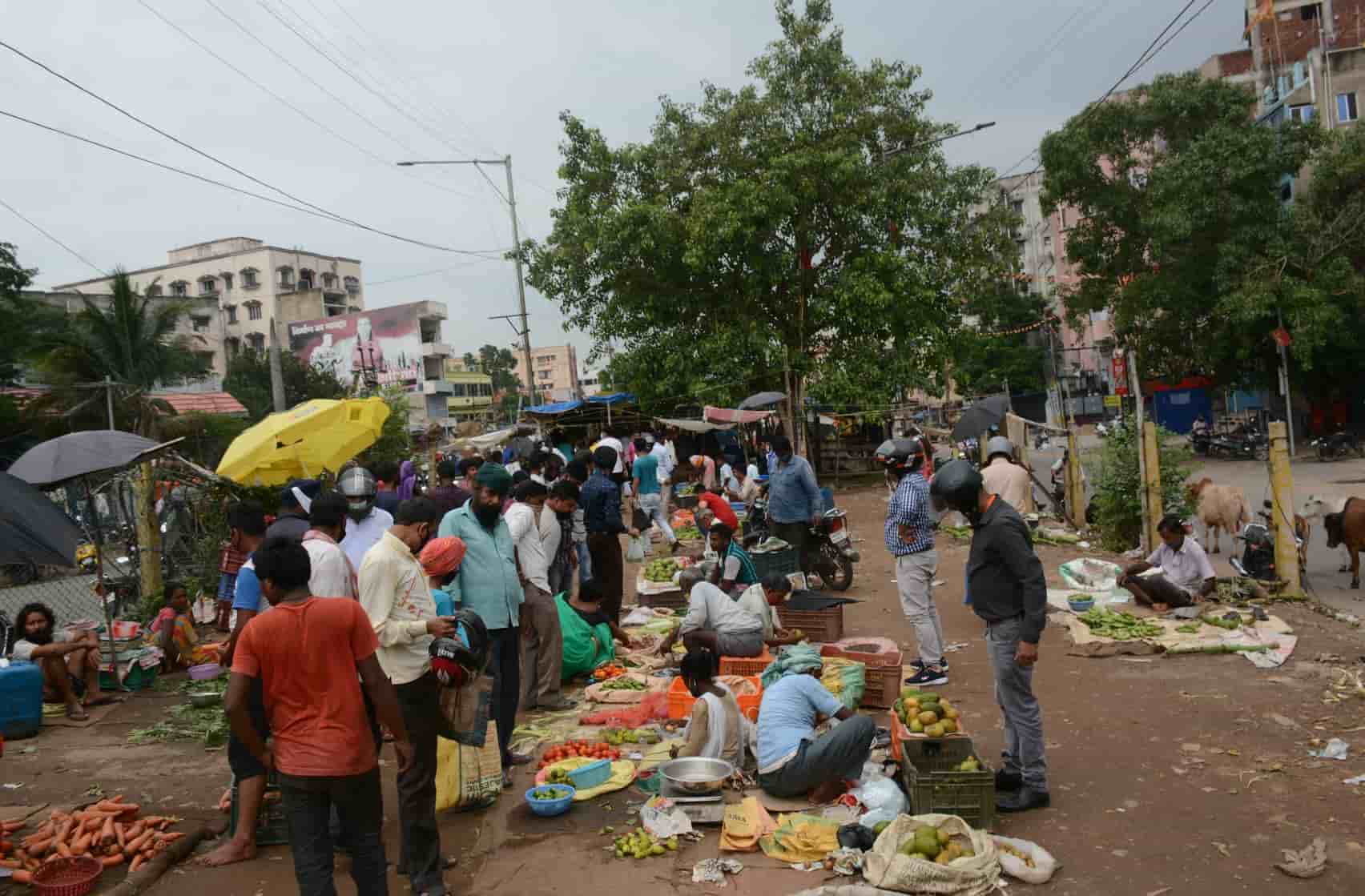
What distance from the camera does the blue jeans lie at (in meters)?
3.83

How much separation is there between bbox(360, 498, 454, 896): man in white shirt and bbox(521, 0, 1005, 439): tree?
1969cm

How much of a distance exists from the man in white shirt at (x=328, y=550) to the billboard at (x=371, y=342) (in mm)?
55560

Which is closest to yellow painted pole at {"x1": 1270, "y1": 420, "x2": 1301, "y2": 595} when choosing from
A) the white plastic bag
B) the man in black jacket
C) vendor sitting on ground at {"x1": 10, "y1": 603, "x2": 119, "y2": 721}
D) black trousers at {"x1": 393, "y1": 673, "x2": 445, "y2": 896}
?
the man in black jacket

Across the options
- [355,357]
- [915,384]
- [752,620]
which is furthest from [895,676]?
[355,357]

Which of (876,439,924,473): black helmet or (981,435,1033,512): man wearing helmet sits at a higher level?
(876,439,924,473): black helmet

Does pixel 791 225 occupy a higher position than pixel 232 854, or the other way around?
pixel 791 225

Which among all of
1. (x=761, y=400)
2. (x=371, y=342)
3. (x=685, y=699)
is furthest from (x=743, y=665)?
(x=371, y=342)

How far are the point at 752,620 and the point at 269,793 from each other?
3686mm

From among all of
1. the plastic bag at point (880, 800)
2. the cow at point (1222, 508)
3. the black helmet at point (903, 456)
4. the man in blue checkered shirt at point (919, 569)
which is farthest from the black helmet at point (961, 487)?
the cow at point (1222, 508)

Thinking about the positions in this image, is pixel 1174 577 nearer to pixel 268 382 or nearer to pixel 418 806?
pixel 418 806

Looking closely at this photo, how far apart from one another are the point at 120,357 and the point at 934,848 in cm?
3125

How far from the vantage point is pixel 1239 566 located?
10.6 meters

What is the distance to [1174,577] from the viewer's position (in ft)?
32.2

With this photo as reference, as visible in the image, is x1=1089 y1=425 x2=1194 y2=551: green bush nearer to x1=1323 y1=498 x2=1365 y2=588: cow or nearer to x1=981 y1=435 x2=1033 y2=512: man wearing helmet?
x1=1323 y1=498 x2=1365 y2=588: cow
